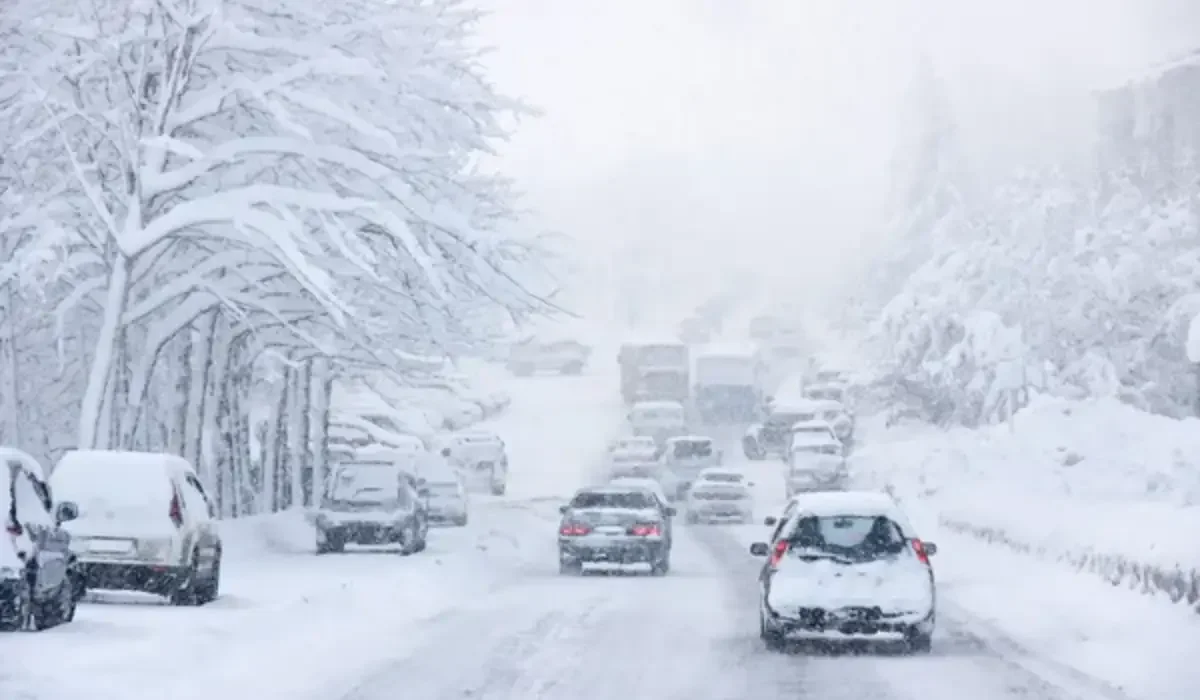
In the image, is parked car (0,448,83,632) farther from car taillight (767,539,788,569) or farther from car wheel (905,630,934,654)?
car wheel (905,630,934,654)

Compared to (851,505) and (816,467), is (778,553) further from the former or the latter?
(816,467)

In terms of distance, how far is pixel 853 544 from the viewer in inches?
802

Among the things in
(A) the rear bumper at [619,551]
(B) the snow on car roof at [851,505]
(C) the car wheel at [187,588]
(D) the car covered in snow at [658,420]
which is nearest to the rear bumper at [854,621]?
(B) the snow on car roof at [851,505]

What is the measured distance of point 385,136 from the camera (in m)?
26.4

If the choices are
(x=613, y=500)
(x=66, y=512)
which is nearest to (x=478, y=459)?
(x=613, y=500)

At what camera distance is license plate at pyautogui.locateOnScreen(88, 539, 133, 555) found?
22266 millimetres

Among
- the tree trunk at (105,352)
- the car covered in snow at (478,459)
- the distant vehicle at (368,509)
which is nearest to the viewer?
the tree trunk at (105,352)

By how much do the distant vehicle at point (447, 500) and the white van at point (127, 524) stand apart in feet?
83.4

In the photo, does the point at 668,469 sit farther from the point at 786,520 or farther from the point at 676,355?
the point at 786,520

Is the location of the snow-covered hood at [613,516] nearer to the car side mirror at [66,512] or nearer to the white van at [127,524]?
the white van at [127,524]

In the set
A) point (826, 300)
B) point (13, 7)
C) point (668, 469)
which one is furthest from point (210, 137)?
point (826, 300)

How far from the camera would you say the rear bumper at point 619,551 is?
107 feet

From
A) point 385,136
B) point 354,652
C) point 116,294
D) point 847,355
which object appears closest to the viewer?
point 354,652

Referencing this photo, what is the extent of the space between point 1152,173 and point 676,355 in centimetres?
2200
